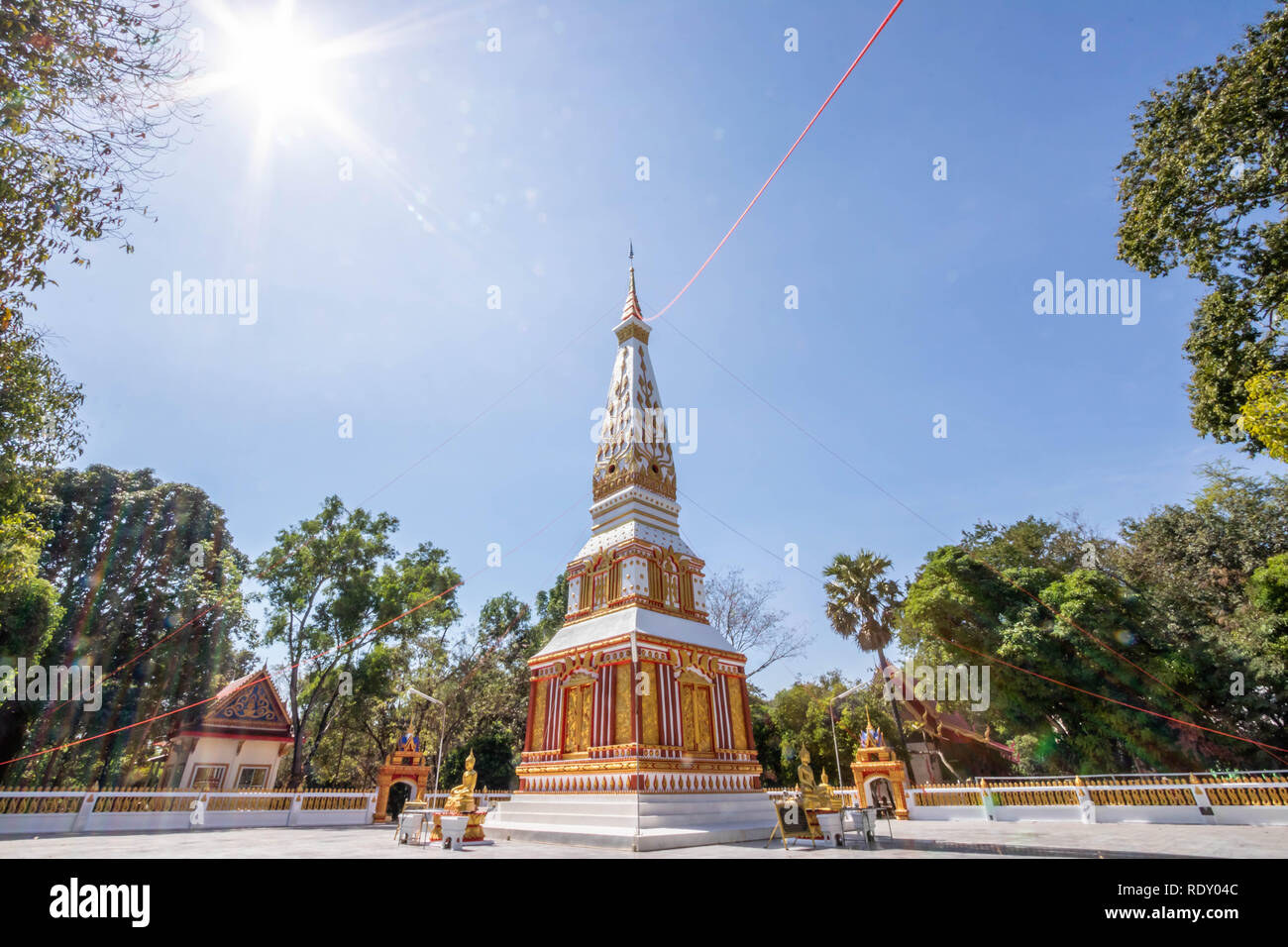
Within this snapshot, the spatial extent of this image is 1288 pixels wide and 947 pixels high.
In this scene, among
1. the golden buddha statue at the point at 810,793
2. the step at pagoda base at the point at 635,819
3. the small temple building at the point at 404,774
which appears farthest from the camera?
the small temple building at the point at 404,774

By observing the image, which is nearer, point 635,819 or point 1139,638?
point 635,819

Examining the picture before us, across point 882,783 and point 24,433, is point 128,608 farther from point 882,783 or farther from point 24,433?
point 882,783

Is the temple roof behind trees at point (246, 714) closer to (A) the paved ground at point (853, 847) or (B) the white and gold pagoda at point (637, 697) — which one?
(A) the paved ground at point (853, 847)

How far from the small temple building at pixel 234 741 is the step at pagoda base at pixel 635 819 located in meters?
16.0

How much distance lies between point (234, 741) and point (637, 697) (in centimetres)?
1994

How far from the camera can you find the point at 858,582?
26.1m

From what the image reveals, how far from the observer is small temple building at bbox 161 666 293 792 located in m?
21.8

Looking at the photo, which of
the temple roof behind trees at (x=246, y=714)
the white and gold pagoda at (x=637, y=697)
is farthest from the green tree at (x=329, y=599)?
the white and gold pagoda at (x=637, y=697)

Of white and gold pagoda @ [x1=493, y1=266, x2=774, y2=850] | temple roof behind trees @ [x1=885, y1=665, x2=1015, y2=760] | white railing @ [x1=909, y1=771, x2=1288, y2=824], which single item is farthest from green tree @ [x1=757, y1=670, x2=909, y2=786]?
white and gold pagoda @ [x1=493, y1=266, x2=774, y2=850]

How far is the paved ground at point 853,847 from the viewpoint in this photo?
8.02 m

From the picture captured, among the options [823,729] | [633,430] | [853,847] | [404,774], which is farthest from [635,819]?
[823,729]

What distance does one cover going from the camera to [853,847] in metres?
9.09

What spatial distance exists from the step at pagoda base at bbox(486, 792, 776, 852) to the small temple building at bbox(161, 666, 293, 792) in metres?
16.0
